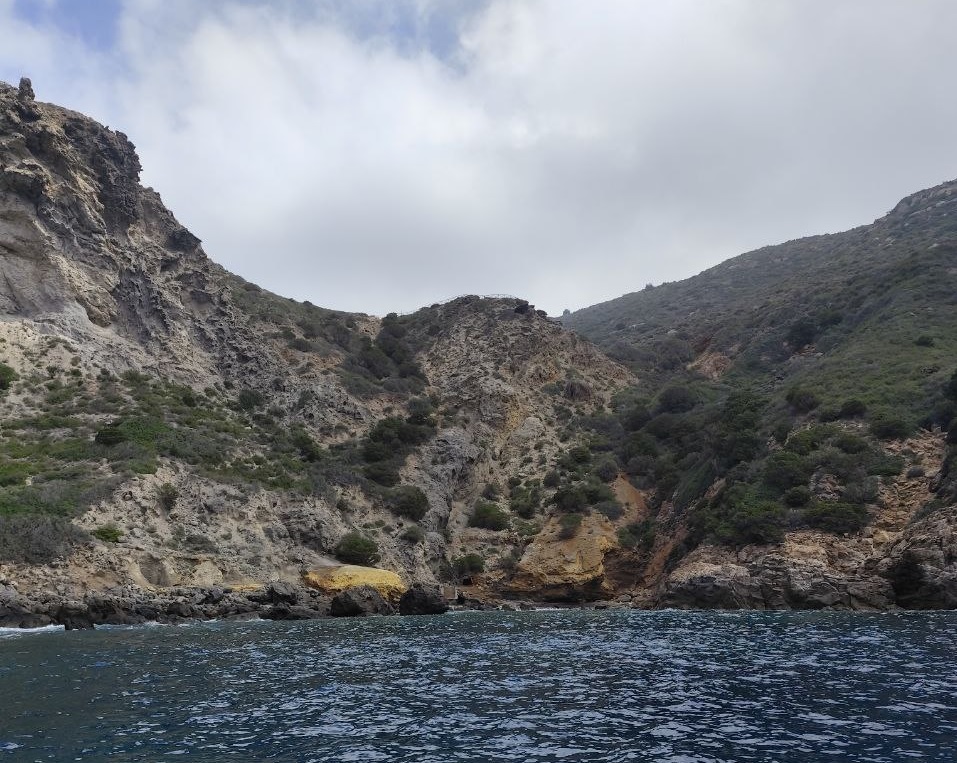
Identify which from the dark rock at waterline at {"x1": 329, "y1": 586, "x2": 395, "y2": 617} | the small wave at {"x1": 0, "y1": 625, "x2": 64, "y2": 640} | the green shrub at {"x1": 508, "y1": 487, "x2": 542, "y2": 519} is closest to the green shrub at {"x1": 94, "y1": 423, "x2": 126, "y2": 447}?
the small wave at {"x1": 0, "y1": 625, "x2": 64, "y2": 640}

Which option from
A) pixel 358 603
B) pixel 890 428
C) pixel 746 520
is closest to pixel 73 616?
pixel 358 603

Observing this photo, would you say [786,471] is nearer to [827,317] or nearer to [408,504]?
[408,504]

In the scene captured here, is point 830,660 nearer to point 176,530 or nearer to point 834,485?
point 834,485

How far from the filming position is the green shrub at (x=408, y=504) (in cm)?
5294

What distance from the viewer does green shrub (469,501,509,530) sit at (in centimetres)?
5619

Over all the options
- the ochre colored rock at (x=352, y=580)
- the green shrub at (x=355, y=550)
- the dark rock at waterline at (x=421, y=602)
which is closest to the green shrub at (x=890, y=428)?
the dark rock at waterline at (x=421, y=602)

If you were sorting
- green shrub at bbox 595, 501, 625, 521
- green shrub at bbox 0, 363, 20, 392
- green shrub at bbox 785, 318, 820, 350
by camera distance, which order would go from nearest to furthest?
green shrub at bbox 0, 363, 20, 392, green shrub at bbox 595, 501, 625, 521, green shrub at bbox 785, 318, 820, 350

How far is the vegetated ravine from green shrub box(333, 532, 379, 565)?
20cm

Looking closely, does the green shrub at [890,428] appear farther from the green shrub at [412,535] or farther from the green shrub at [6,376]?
the green shrub at [6,376]

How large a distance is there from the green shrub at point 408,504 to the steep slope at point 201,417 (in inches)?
6.4

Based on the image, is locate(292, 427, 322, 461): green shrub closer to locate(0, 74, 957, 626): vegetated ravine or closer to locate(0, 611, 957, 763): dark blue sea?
locate(0, 74, 957, 626): vegetated ravine

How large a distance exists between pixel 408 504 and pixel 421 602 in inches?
596

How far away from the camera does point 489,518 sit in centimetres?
5641

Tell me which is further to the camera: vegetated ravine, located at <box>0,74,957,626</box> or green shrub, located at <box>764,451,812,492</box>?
green shrub, located at <box>764,451,812,492</box>
